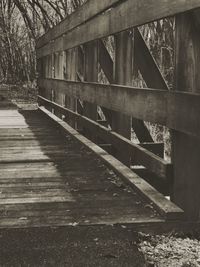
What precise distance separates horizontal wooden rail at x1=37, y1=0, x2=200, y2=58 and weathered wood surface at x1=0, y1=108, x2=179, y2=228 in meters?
1.01

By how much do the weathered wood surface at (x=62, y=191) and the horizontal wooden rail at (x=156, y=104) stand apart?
46 centimetres

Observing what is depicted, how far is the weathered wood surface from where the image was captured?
9.58 ft

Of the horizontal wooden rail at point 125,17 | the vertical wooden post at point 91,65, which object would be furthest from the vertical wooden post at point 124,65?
the vertical wooden post at point 91,65

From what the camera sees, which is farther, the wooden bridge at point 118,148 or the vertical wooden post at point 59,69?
the vertical wooden post at point 59,69

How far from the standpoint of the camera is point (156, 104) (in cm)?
326

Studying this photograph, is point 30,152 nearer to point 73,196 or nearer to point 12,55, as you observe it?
point 73,196

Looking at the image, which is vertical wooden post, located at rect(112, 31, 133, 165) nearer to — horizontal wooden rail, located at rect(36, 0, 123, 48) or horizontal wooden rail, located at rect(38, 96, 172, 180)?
horizontal wooden rail, located at rect(38, 96, 172, 180)

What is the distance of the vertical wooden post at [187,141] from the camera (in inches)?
110

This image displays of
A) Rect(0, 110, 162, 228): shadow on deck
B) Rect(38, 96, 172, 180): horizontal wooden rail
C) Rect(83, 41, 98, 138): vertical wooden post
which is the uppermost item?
Rect(83, 41, 98, 138): vertical wooden post

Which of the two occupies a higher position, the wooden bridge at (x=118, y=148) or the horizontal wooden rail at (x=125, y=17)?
the horizontal wooden rail at (x=125, y=17)

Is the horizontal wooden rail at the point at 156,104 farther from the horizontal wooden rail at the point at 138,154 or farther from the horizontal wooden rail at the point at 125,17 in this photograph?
the horizontal wooden rail at the point at 125,17

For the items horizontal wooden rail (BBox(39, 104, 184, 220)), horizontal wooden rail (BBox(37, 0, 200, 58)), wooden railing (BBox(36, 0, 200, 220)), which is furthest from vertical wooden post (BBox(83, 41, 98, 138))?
horizontal wooden rail (BBox(39, 104, 184, 220))

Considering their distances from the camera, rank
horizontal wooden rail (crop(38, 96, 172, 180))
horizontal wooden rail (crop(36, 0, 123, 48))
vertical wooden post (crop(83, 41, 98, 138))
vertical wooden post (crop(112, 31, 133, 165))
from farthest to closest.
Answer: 1. vertical wooden post (crop(83, 41, 98, 138))
2. horizontal wooden rail (crop(36, 0, 123, 48))
3. vertical wooden post (crop(112, 31, 133, 165))
4. horizontal wooden rail (crop(38, 96, 172, 180))

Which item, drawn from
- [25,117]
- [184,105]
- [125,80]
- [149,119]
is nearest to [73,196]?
[149,119]
